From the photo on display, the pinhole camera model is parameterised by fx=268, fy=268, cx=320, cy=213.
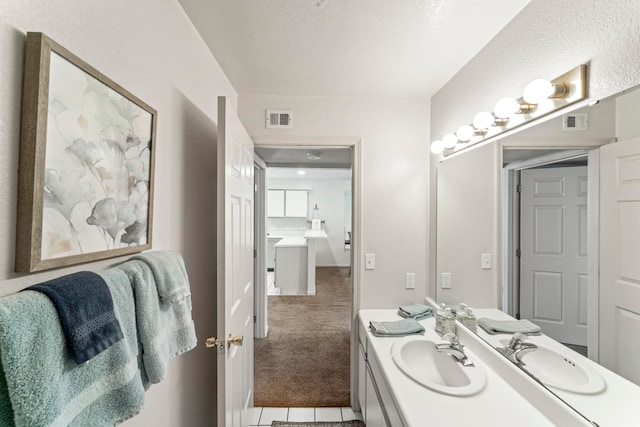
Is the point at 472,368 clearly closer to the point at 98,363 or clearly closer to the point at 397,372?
the point at 397,372

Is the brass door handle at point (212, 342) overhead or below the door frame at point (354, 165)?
below

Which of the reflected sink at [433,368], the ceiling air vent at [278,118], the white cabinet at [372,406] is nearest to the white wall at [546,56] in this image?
the reflected sink at [433,368]

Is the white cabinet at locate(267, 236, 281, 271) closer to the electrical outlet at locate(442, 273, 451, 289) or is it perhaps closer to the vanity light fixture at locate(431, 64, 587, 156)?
the electrical outlet at locate(442, 273, 451, 289)

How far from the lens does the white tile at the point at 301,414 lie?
2.00m

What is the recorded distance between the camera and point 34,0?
0.57m

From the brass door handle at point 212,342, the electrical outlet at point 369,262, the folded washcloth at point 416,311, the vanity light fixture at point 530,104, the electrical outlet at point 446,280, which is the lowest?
the folded washcloth at point 416,311

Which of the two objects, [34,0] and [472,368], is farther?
[472,368]

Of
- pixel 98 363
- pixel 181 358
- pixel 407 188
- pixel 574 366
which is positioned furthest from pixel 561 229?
pixel 181 358

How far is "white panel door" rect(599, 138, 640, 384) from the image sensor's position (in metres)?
0.76

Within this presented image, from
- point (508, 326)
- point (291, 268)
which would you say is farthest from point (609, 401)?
point (291, 268)

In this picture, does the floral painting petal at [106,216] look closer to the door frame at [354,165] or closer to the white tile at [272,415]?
the door frame at [354,165]

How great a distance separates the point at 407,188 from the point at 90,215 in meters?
1.85

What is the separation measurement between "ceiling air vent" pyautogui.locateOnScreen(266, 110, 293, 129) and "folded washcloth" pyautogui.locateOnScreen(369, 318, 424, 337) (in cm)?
153

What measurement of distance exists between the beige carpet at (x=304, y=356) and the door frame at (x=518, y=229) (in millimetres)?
1654
